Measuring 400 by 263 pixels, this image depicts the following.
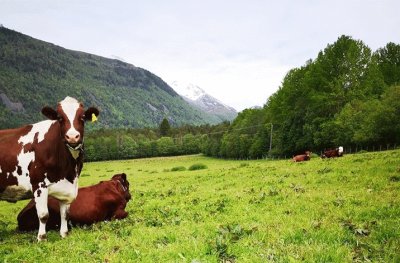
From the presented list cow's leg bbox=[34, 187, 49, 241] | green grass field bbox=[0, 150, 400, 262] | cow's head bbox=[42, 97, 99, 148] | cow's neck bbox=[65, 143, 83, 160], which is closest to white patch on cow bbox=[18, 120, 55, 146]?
cow's head bbox=[42, 97, 99, 148]

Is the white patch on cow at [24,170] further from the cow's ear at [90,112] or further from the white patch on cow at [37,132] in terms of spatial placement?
the cow's ear at [90,112]

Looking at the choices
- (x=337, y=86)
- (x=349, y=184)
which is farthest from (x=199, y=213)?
(x=337, y=86)

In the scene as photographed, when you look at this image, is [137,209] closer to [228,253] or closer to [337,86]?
[228,253]

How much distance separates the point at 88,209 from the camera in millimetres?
12391

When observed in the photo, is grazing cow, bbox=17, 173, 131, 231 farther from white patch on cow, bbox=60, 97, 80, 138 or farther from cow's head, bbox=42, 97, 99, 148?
white patch on cow, bbox=60, 97, 80, 138

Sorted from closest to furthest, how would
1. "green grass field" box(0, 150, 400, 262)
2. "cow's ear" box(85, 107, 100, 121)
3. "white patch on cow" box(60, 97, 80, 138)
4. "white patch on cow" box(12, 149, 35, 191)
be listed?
"green grass field" box(0, 150, 400, 262), "white patch on cow" box(60, 97, 80, 138), "white patch on cow" box(12, 149, 35, 191), "cow's ear" box(85, 107, 100, 121)

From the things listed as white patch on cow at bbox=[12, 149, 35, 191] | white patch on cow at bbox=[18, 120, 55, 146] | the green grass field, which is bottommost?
the green grass field

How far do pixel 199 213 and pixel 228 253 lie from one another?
17.6 ft

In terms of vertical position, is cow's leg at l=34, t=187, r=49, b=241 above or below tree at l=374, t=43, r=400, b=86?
below

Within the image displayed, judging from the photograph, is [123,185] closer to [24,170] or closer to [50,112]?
[24,170]

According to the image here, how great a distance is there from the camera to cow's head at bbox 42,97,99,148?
1012 centimetres

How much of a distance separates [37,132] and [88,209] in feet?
10.3

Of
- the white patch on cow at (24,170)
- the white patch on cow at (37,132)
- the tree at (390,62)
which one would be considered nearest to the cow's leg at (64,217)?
the white patch on cow at (24,170)

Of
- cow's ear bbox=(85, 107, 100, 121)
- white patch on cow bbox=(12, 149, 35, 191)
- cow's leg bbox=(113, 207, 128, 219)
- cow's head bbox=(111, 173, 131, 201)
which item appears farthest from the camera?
cow's head bbox=(111, 173, 131, 201)
